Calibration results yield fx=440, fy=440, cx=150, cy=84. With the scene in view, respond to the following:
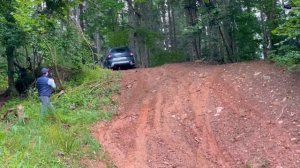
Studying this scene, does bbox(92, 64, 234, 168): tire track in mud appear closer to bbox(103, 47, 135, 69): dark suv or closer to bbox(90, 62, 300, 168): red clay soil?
bbox(90, 62, 300, 168): red clay soil

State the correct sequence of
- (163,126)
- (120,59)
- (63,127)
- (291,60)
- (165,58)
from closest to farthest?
(163,126), (63,127), (291,60), (120,59), (165,58)

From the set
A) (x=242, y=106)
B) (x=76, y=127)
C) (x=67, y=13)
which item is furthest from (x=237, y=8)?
(x=76, y=127)

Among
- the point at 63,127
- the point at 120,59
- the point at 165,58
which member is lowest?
the point at 63,127

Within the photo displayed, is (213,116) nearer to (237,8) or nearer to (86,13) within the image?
(237,8)

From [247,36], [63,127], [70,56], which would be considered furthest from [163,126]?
[247,36]

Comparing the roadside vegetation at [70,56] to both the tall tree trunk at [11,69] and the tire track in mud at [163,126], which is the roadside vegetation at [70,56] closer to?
the tall tree trunk at [11,69]

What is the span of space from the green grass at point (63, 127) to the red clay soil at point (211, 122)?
1.86 ft

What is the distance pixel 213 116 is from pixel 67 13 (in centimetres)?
865

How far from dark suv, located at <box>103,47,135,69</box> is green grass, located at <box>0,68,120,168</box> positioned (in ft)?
20.7

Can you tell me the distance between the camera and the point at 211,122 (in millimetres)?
11609

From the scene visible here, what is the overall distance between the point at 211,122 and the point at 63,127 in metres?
4.04

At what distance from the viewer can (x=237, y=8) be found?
20578 millimetres

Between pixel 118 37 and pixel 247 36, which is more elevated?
pixel 118 37

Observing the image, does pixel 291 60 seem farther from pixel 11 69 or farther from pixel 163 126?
pixel 11 69
